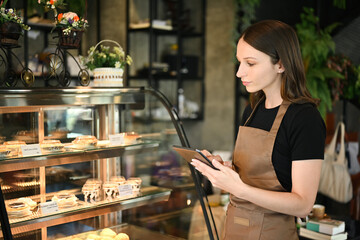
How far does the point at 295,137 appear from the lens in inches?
70.8

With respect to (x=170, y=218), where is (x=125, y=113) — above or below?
above

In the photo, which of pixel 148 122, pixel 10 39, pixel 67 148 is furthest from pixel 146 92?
pixel 148 122

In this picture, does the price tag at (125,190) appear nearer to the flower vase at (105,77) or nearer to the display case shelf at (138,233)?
the display case shelf at (138,233)

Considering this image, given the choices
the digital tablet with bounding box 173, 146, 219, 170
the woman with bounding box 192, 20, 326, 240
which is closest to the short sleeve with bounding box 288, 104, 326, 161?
the woman with bounding box 192, 20, 326, 240

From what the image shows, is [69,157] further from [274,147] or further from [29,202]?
[274,147]

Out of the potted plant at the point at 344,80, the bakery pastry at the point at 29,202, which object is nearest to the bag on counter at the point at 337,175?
the potted plant at the point at 344,80

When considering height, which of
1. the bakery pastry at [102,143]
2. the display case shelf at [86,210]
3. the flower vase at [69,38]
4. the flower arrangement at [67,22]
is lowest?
the display case shelf at [86,210]

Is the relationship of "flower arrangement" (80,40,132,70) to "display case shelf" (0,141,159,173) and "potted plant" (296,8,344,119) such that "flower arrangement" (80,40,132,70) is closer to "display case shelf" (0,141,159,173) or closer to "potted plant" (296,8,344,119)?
"display case shelf" (0,141,159,173)

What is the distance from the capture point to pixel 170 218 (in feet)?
10.2

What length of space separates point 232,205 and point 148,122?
4.01 metres

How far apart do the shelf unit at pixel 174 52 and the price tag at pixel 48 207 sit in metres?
3.87

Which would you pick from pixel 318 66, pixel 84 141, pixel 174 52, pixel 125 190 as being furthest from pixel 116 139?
pixel 174 52

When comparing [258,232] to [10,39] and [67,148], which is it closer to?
[67,148]

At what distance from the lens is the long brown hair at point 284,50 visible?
1.83m
